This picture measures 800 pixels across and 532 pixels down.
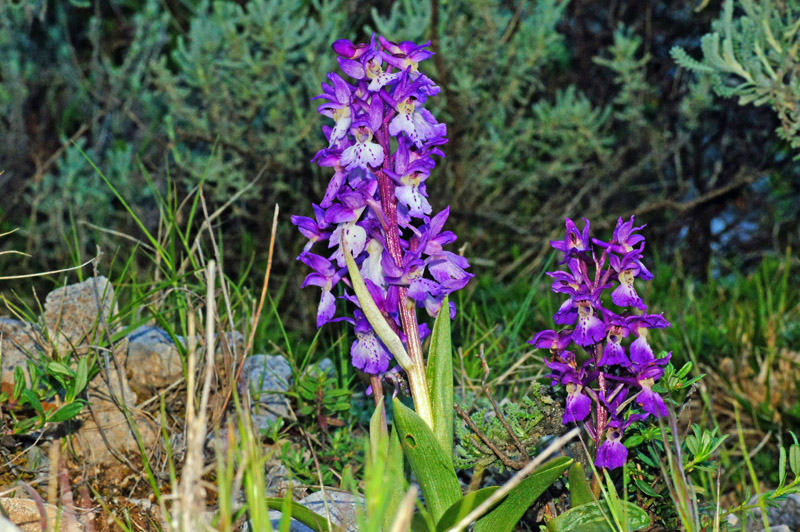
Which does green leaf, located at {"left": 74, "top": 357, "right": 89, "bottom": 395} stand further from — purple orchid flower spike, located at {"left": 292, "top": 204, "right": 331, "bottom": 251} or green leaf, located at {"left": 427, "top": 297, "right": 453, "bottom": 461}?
green leaf, located at {"left": 427, "top": 297, "right": 453, "bottom": 461}

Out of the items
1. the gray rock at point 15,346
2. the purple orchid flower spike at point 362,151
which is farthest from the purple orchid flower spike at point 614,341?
the gray rock at point 15,346

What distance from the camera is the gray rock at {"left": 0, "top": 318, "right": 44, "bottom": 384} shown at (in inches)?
87.6

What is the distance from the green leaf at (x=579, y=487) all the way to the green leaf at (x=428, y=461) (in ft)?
0.75

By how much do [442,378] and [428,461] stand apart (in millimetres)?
182

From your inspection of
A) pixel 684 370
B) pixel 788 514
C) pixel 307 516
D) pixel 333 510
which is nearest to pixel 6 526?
pixel 307 516

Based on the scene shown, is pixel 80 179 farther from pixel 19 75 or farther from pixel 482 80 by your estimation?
pixel 482 80

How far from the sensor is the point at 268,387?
248 cm

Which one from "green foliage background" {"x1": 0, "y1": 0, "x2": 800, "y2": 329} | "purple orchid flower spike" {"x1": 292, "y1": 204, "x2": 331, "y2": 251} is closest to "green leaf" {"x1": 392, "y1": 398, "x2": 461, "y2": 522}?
"purple orchid flower spike" {"x1": 292, "y1": 204, "x2": 331, "y2": 251}

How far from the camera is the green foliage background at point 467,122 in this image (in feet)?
11.8

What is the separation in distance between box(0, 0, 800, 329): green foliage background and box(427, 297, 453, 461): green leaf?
1821mm

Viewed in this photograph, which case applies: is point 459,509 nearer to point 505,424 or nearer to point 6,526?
point 505,424

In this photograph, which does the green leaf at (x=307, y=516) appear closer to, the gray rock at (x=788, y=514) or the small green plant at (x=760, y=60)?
the gray rock at (x=788, y=514)

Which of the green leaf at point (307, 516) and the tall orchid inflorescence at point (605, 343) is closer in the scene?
the green leaf at point (307, 516)

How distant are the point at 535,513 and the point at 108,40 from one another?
4489mm
